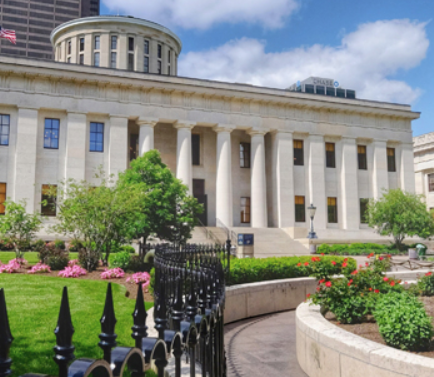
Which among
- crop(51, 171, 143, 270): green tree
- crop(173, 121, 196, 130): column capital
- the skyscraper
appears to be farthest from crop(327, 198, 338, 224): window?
the skyscraper

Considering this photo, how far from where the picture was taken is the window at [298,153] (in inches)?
1767

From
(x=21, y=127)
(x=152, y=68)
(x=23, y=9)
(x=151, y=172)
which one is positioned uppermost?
(x=23, y=9)

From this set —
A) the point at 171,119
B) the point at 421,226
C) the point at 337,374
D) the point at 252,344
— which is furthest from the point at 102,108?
the point at 337,374

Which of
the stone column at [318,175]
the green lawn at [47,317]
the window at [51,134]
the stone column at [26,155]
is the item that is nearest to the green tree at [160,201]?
the stone column at [26,155]

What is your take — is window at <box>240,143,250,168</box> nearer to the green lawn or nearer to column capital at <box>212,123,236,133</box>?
column capital at <box>212,123,236,133</box>

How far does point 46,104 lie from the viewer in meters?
36.7

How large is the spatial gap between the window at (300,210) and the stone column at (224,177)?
24.6 feet

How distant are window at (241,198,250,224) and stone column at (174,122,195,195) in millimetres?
7536

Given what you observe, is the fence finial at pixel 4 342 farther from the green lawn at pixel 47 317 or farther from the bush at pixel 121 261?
the bush at pixel 121 261

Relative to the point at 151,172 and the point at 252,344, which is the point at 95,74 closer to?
the point at 151,172

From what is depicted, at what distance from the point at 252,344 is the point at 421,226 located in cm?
3200

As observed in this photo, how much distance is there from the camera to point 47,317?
8297mm

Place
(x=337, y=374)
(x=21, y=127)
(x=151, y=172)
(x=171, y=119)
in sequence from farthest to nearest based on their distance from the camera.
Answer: (x=171, y=119)
(x=21, y=127)
(x=151, y=172)
(x=337, y=374)

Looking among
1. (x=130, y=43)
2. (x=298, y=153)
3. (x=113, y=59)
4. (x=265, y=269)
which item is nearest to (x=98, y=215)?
(x=265, y=269)
